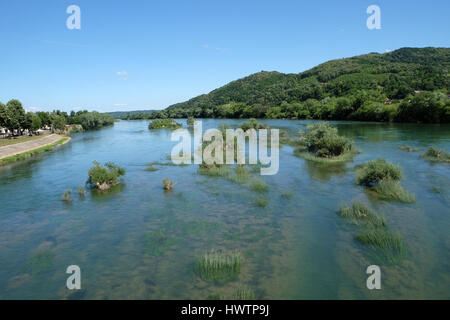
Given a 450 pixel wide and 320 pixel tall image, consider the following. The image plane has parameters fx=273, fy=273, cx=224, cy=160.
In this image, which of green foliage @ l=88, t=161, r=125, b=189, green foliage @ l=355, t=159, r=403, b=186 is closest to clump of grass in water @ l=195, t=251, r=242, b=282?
green foliage @ l=355, t=159, r=403, b=186

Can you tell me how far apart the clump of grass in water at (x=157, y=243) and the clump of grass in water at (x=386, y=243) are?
803 centimetres

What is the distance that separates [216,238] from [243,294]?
4.02m

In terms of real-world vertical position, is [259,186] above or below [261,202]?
above

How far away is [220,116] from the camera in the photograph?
459 ft

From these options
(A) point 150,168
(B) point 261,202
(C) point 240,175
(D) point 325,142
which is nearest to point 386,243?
(B) point 261,202

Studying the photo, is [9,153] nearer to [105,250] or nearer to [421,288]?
[105,250]

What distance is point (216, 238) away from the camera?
1216 cm

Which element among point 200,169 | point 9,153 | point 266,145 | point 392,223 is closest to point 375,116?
point 266,145

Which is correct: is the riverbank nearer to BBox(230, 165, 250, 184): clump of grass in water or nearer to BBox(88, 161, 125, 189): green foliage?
BBox(88, 161, 125, 189): green foliage

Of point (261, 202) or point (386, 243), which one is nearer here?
point (386, 243)

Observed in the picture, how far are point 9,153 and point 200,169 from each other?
29.9m

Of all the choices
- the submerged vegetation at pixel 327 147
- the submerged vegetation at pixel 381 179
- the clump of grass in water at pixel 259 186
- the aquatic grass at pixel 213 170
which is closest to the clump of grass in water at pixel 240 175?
the aquatic grass at pixel 213 170

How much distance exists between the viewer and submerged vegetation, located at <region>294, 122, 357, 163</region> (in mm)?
26936

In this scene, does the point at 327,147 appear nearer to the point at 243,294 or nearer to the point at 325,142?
the point at 325,142
